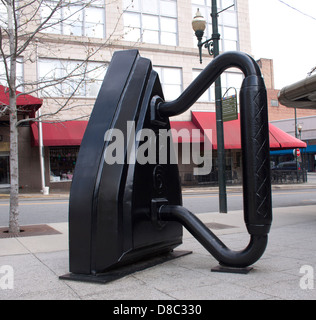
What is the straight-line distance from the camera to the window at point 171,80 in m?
25.9

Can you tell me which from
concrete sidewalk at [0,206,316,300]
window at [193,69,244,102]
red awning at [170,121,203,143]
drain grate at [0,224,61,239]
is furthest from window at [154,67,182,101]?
concrete sidewalk at [0,206,316,300]

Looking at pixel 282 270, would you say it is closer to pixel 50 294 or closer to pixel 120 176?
pixel 120 176

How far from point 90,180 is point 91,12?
21.2 metres

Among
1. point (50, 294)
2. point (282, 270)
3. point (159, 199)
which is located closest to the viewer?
point (50, 294)

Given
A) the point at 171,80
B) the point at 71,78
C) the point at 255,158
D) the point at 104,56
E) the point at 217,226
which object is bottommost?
the point at 217,226

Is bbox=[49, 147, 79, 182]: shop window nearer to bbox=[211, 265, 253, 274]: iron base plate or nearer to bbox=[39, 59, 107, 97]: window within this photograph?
bbox=[39, 59, 107, 97]: window

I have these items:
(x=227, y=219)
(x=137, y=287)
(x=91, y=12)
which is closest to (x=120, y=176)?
(x=137, y=287)

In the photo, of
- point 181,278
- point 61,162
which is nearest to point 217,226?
point 181,278

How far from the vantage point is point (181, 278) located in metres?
4.49

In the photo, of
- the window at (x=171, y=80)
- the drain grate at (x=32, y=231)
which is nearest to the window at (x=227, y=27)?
the window at (x=171, y=80)

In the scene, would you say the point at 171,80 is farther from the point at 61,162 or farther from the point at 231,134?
the point at 61,162

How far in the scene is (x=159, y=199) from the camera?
5160mm

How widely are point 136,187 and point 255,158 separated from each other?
1.42 m
